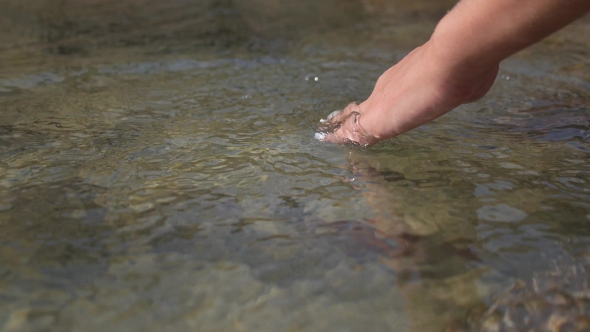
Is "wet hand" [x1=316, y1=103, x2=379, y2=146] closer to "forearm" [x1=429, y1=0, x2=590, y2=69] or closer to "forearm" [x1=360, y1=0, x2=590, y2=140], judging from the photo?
"forearm" [x1=360, y1=0, x2=590, y2=140]

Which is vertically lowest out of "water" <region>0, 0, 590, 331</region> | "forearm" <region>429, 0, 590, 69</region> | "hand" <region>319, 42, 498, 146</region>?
"water" <region>0, 0, 590, 331</region>

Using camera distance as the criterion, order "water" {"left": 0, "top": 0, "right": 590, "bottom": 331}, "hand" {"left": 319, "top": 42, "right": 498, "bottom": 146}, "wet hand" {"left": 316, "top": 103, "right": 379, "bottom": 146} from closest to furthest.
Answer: "water" {"left": 0, "top": 0, "right": 590, "bottom": 331} < "hand" {"left": 319, "top": 42, "right": 498, "bottom": 146} < "wet hand" {"left": 316, "top": 103, "right": 379, "bottom": 146}

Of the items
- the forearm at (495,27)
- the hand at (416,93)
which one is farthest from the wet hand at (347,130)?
the forearm at (495,27)

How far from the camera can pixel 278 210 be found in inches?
70.0

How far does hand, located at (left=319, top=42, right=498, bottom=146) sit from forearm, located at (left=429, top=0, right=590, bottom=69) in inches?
1.8

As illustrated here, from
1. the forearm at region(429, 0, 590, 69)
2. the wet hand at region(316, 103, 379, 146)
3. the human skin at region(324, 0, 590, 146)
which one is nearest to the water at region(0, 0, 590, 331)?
the wet hand at region(316, 103, 379, 146)

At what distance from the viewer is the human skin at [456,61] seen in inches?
54.0

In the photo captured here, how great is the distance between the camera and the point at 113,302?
4.29ft

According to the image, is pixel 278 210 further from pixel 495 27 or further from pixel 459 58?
pixel 495 27

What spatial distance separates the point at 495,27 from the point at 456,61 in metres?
0.19

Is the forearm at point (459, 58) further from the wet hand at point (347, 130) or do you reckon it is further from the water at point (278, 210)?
the water at point (278, 210)

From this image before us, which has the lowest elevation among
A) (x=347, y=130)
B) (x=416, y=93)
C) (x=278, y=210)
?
(x=278, y=210)

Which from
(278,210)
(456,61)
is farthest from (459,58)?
(278,210)

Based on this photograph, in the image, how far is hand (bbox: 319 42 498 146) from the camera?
5.51 feet
